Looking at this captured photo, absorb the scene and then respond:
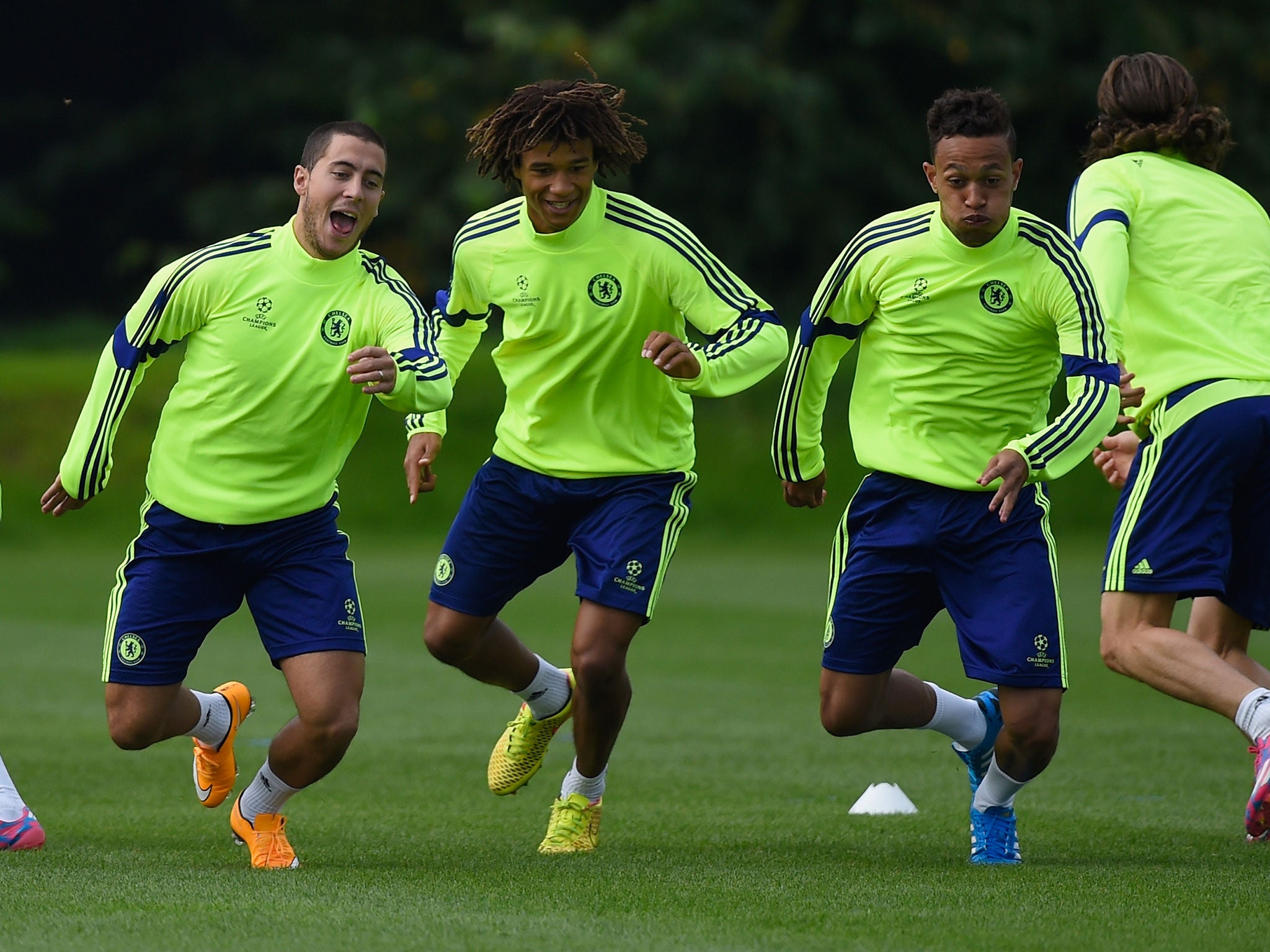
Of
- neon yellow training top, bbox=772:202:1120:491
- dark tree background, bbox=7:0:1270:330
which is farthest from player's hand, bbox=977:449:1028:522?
dark tree background, bbox=7:0:1270:330

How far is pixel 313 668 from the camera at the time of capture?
6125 millimetres

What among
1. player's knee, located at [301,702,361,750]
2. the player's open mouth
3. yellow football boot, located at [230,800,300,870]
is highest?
the player's open mouth

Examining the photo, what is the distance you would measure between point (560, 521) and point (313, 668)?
43.3 inches

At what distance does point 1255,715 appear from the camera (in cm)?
568

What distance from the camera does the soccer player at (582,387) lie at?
6.45 m

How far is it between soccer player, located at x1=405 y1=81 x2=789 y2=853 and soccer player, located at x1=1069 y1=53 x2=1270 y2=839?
1.24 metres

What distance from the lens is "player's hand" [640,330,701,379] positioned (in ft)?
19.7

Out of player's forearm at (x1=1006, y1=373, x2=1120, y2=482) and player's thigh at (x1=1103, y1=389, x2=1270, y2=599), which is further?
player's thigh at (x1=1103, y1=389, x2=1270, y2=599)

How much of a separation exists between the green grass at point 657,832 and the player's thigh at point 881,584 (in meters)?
0.68

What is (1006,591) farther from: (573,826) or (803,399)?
(573,826)

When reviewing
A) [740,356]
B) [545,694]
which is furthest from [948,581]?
[545,694]

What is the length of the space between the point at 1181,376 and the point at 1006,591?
3.12ft

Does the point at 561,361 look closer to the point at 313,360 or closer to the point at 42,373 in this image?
the point at 313,360

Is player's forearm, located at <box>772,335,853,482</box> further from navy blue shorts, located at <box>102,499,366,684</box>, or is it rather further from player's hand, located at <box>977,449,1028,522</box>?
navy blue shorts, located at <box>102,499,366,684</box>
